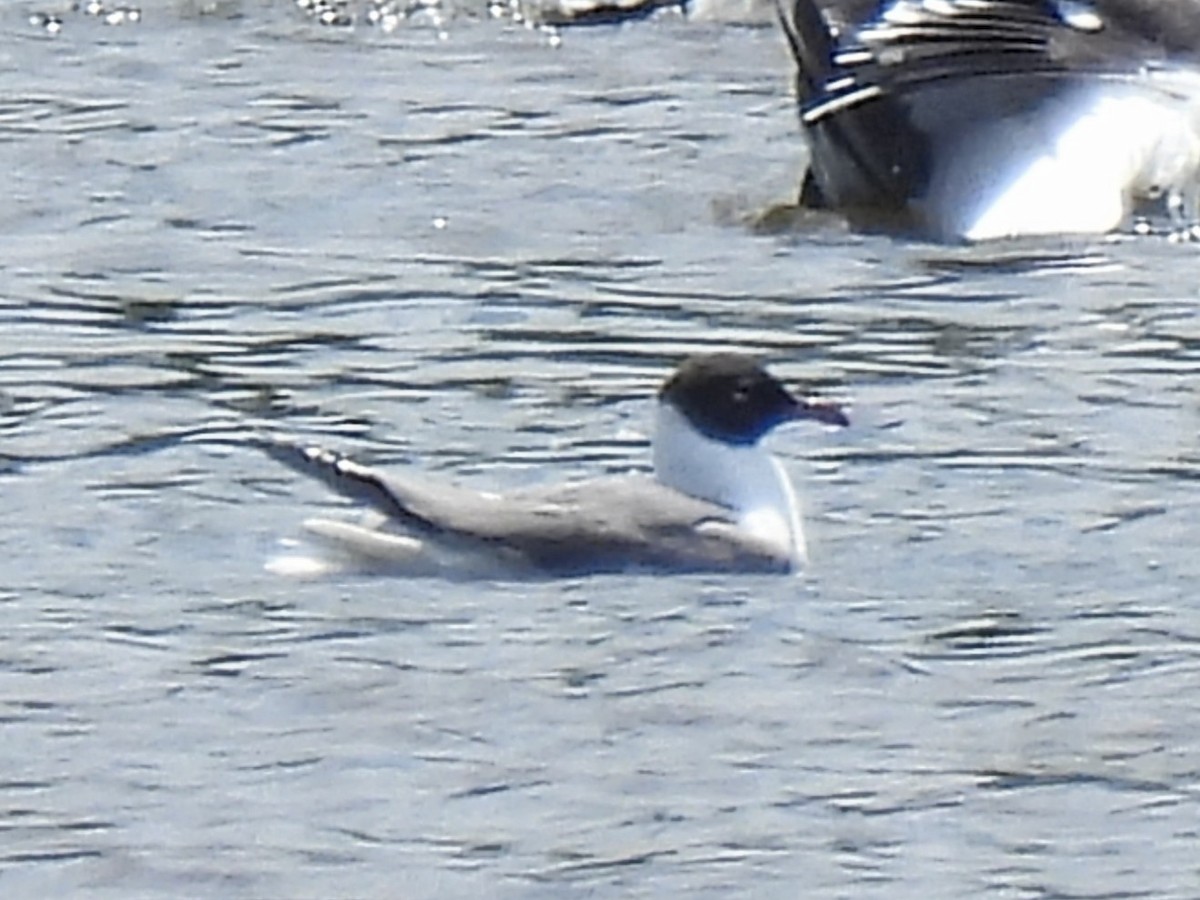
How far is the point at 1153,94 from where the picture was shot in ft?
38.1

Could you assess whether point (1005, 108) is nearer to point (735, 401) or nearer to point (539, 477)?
point (539, 477)

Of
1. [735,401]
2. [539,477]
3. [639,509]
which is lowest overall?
[539,477]

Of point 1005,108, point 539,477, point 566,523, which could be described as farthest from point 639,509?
point 1005,108

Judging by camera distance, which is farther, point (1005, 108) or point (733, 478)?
point (1005, 108)

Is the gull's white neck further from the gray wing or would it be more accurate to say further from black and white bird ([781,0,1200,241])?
black and white bird ([781,0,1200,241])

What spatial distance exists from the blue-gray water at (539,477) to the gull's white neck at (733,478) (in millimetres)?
113

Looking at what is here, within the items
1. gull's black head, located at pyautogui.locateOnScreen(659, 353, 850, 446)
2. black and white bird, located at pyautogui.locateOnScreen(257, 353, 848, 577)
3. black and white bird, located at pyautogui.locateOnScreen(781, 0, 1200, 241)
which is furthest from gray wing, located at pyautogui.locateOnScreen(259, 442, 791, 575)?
black and white bird, located at pyautogui.locateOnScreen(781, 0, 1200, 241)

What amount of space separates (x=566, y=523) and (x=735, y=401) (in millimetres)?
486

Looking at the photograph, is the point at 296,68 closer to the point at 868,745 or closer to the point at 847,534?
the point at 847,534

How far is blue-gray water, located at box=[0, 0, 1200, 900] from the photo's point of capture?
7320 millimetres

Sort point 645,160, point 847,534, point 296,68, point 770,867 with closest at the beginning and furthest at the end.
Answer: point 770,867 < point 847,534 < point 645,160 < point 296,68

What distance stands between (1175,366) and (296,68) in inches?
154

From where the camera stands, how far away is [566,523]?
850 cm

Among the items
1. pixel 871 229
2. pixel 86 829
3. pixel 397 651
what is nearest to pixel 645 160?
pixel 871 229
